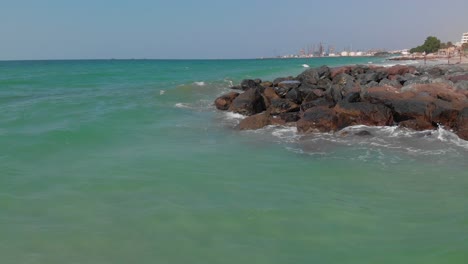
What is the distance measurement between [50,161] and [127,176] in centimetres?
233

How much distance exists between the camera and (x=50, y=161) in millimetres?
9094

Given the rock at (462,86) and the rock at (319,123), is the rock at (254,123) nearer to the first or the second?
the rock at (319,123)

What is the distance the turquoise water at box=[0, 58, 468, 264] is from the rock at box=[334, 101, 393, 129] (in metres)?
0.44

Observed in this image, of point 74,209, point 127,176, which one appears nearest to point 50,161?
point 127,176

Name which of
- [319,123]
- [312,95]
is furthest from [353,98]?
[312,95]

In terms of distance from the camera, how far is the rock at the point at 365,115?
12406mm

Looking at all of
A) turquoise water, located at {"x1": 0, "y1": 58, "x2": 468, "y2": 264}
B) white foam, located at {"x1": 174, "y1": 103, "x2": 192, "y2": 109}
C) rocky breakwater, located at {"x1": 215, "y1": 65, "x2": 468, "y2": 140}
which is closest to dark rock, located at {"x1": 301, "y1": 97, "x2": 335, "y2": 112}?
rocky breakwater, located at {"x1": 215, "y1": 65, "x2": 468, "y2": 140}

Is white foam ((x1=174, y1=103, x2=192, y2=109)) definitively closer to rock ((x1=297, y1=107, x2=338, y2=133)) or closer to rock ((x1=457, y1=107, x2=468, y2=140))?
rock ((x1=297, y1=107, x2=338, y2=133))

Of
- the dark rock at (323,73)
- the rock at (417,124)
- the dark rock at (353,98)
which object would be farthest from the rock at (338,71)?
the rock at (417,124)

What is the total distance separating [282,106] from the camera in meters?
14.9

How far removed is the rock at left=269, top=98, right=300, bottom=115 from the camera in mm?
14711

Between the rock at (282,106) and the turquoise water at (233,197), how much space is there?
8.98ft

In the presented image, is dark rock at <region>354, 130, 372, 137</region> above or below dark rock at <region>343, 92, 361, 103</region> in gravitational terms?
below

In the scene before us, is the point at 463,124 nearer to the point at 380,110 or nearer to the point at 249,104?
the point at 380,110
